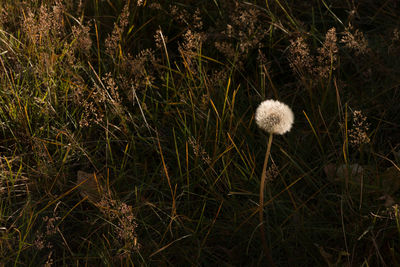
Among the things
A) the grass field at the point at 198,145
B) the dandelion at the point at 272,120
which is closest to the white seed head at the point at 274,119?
the dandelion at the point at 272,120

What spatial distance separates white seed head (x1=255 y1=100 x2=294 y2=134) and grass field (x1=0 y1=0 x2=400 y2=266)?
282mm

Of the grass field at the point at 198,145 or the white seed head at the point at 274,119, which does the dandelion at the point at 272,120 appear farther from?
the grass field at the point at 198,145

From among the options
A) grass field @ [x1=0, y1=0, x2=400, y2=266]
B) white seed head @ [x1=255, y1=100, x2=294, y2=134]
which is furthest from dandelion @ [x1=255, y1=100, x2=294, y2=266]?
grass field @ [x1=0, y1=0, x2=400, y2=266]

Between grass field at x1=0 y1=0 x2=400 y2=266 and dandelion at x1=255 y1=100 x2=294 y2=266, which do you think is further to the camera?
grass field at x1=0 y1=0 x2=400 y2=266

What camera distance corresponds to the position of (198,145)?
1.81 m

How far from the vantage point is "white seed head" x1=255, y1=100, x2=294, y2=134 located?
4.71 feet

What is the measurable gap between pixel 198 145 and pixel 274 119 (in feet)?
1.47

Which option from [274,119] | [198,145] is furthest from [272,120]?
[198,145]

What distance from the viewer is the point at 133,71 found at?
7.20 feet

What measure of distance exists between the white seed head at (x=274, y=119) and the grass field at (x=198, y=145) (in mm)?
282

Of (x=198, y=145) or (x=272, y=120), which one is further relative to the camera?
(x=198, y=145)

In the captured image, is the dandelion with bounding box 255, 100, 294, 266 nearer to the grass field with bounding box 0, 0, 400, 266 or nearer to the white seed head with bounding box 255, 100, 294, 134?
the white seed head with bounding box 255, 100, 294, 134

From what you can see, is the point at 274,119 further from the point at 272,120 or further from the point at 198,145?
the point at 198,145

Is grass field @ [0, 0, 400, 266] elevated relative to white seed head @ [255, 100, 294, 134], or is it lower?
lower
